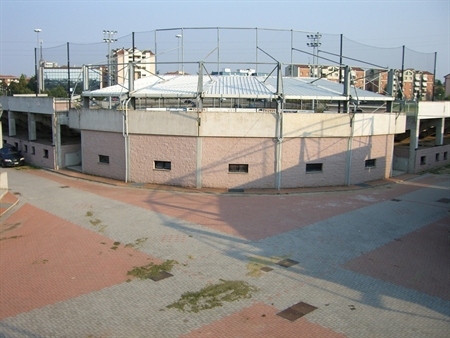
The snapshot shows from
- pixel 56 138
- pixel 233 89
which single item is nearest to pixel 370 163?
pixel 233 89

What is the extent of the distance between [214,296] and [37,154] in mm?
24165

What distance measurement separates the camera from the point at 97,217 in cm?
1808

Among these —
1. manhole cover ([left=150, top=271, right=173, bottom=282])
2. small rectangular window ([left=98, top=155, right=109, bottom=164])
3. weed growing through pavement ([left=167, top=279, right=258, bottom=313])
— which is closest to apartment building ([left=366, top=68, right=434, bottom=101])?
small rectangular window ([left=98, top=155, right=109, bottom=164])

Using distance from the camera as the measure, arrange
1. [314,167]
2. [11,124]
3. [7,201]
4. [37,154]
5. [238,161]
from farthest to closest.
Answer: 1. [11,124]
2. [37,154]
3. [314,167]
4. [238,161]
5. [7,201]

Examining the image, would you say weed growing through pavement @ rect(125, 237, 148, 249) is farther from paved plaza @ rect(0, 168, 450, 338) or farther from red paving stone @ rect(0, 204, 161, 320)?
red paving stone @ rect(0, 204, 161, 320)

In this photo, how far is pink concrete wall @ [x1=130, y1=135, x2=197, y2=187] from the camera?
23.0m

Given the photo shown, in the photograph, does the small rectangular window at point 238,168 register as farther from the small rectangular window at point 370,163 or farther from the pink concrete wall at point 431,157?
the pink concrete wall at point 431,157

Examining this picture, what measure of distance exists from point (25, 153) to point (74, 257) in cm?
2211

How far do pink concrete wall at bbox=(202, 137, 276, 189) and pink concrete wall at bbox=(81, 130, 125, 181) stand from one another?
5.00m

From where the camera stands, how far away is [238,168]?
23.0m

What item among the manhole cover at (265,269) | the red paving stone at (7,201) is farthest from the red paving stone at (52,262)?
the manhole cover at (265,269)

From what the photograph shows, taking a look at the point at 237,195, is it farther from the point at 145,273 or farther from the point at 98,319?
the point at 98,319

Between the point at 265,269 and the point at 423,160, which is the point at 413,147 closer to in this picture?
the point at 423,160

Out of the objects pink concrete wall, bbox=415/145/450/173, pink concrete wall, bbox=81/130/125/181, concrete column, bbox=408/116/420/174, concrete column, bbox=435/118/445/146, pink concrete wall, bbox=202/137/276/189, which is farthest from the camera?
concrete column, bbox=435/118/445/146
